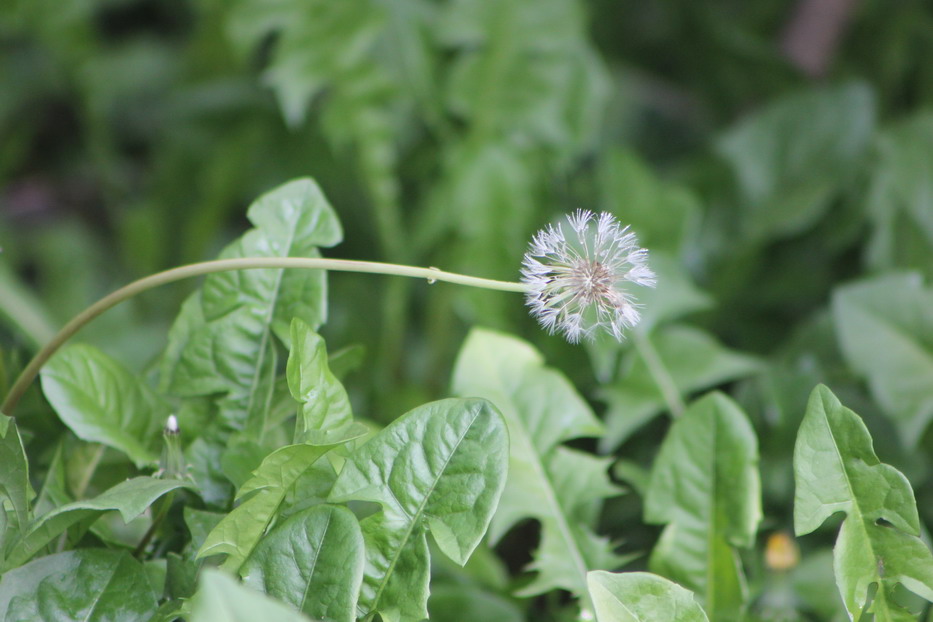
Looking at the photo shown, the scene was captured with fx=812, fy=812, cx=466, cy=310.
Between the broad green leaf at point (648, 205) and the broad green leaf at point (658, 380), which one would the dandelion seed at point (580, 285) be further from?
the broad green leaf at point (648, 205)

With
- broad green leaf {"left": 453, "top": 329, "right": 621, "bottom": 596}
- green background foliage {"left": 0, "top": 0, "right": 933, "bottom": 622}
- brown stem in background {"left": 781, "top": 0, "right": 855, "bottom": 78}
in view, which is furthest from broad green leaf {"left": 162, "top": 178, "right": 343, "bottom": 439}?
brown stem in background {"left": 781, "top": 0, "right": 855, "bottom": 78}

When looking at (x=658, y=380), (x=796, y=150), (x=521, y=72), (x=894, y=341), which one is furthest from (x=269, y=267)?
(x=796, y=150)

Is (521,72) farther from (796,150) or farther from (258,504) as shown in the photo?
(258,504)

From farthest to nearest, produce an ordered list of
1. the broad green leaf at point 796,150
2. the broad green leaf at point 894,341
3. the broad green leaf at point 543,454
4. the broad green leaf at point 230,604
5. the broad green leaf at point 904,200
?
the broad green leaf at point 796,150 → the broad green leaf at point 904,200 → the broad green leaf at point 894,341 → the broad green leaf at point 543,454 → the broad green leaf at point 230,604

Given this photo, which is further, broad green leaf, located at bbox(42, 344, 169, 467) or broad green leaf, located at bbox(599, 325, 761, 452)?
broad green leaf, located at bbox(599, 325, 761, 452)

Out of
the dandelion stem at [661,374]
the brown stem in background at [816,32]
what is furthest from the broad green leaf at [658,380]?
the brown stem in background at [816,32]

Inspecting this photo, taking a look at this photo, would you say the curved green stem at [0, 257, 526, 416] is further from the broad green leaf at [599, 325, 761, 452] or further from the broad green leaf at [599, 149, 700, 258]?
the broad green leaf at [599, 149, 700, 258]
